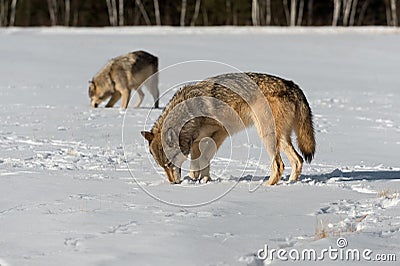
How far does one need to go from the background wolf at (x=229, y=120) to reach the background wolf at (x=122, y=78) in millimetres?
7621

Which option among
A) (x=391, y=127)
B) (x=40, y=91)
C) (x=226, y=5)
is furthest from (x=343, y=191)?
(x=226, y=5)

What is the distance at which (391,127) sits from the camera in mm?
12125

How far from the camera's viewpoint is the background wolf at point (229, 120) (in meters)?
6.80

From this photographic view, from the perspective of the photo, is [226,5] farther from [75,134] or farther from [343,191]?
[343,191]

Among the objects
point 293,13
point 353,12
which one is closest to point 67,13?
point 293,13

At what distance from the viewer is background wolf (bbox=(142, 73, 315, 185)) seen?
268 inches

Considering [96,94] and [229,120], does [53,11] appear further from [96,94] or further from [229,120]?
[229,120]

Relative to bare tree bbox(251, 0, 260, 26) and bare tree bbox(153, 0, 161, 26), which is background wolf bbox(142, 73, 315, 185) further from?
bare tree bbox(153, 0, 161, 26)

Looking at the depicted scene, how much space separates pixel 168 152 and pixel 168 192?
788 millimetres

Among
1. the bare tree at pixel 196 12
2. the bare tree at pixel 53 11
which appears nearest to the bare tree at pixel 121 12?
the bare tree at pixel 53 11

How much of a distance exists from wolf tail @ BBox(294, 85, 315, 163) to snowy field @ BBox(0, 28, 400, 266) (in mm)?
318

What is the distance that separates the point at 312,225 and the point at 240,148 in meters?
4.49

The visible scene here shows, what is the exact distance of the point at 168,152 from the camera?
682cm

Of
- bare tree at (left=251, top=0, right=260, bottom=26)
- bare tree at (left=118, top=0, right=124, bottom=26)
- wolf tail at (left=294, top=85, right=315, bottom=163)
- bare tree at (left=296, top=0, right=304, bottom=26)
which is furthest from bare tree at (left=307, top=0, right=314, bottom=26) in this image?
wolf tail at (left=294, top=85, right=315, bottom=163)
